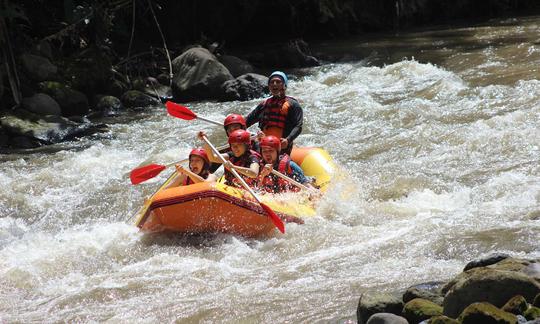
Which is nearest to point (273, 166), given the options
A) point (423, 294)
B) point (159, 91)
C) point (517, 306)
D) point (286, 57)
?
point (423, 294)

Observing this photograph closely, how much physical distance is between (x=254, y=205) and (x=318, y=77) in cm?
732

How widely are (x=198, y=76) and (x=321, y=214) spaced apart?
6451 mm

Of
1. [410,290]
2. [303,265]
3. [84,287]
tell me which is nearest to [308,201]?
[303,265]

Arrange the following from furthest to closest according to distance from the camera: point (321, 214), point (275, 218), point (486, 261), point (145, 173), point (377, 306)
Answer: point (145, 173) → point (321, 214) → point (275, 218) → point (486, 261) → point (377, 306)

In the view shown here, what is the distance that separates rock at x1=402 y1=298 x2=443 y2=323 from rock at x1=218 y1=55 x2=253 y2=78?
390 inches

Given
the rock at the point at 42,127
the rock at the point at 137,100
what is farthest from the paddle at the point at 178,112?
the rock at the point at 137,100

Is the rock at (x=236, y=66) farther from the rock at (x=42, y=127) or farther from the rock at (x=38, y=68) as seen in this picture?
the rock at (x=42, y=127)

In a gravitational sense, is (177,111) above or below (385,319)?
above

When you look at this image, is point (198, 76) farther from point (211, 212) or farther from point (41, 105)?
point (211, 212)

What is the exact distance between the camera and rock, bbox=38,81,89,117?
1107 cm

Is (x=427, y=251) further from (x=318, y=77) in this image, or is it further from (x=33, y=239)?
(x=318, y=77)

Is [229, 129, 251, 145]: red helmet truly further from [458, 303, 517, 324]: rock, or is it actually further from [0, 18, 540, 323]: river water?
[458, 303, 517, 324]: rock

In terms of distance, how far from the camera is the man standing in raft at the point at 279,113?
7250mm

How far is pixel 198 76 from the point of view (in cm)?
1214
